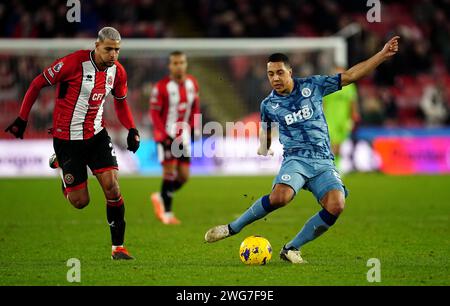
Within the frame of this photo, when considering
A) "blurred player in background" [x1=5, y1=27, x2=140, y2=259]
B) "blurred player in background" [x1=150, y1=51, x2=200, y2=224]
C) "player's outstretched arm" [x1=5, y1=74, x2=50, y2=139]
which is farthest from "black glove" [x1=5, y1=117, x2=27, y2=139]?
"blurred player in background" [x1=150, y1=51, x2=200, y2=224]

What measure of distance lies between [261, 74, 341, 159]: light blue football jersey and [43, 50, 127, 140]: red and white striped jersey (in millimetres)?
1684

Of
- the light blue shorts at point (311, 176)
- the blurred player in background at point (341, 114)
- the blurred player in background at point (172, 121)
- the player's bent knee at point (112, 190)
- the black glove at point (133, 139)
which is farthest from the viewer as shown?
the blurred player in background at point (341, 114)

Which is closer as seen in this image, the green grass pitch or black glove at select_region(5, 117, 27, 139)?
the green grass pitch

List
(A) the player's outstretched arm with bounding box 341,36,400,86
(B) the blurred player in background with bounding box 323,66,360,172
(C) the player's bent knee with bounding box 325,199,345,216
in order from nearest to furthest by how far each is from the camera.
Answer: (A) the player's outstretched arm with bounding box 341,36,400,86
(C) the player's bent knee with bounding box 325,199,345,216
(B) the blurred player in background with bounding box 323,66,360,172

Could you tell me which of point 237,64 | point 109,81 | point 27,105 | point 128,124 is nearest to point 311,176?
point 128,124

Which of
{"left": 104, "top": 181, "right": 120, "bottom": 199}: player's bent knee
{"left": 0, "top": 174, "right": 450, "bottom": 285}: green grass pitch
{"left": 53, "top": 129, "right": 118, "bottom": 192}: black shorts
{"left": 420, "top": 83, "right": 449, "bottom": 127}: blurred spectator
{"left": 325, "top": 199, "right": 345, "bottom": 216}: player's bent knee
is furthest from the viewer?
{"left": 420, "top": 83, "right": 449, "bottom": 127}: blurred spectator

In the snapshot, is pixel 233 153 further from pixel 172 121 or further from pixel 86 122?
pixel 86 122

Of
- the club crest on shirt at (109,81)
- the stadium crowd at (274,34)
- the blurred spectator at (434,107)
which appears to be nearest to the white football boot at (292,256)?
the club crest on shirt at (109,81)

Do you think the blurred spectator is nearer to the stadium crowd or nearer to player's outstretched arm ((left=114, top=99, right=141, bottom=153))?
the stadium crowd

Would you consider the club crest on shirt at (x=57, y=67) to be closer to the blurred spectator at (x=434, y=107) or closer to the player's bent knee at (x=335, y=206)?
the player's bent knee at (x=335, y=206)

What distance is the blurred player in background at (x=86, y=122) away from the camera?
8953 millimetres

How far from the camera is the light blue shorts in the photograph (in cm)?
870
